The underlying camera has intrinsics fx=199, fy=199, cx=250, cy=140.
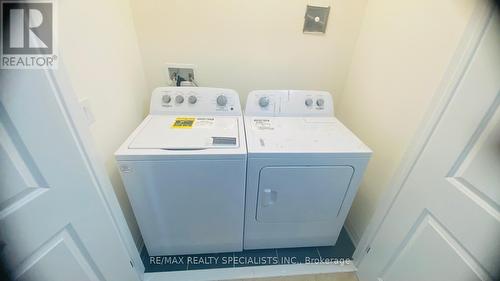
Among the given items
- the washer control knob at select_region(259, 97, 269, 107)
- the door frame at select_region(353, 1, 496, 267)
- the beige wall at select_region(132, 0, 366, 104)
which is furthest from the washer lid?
the door frame at select_region(353, 1, 496, 267)

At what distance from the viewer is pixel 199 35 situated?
1.51 meters

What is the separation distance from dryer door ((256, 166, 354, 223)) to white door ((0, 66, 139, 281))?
0.84m

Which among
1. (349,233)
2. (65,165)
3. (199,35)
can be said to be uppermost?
(199,35)

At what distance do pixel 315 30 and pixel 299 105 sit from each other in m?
0.60

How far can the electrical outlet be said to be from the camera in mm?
1597

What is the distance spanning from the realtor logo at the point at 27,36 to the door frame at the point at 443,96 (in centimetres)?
137

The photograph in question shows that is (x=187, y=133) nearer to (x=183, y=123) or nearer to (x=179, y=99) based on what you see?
(x=183, y=123)

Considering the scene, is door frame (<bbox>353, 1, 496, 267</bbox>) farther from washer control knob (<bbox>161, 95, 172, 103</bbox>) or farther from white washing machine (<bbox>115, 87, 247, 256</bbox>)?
washer control knob (<bbox>161, 95, 172, 103</bbox>)

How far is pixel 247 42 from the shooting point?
1565 mm

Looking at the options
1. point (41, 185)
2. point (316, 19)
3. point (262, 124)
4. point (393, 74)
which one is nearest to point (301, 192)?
point (262, 124)

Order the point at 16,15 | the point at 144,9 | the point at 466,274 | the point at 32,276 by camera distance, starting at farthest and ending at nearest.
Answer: the point at 144,9, the point at 466,274, the point at 32,276, the point at 16,15

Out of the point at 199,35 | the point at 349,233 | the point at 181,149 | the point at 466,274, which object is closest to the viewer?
the point at 466,274

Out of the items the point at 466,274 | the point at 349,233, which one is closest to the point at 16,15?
the point at 466,274

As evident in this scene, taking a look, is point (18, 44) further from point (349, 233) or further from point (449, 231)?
point (349, 233)
